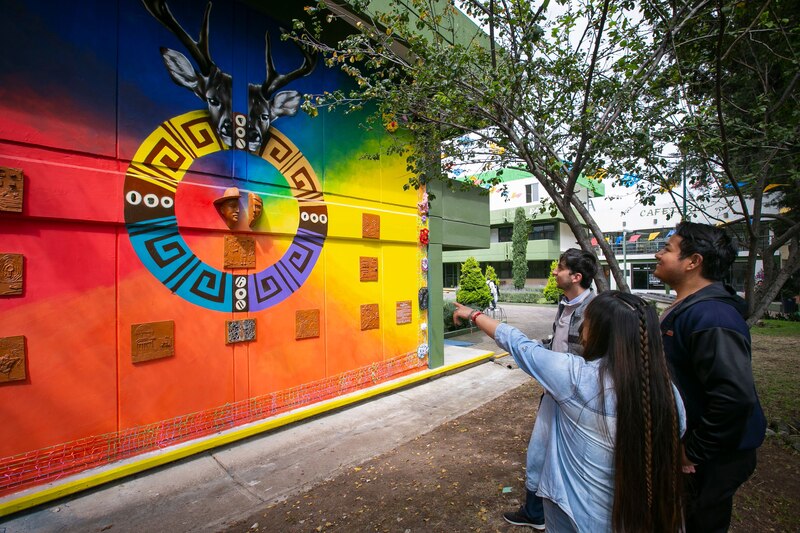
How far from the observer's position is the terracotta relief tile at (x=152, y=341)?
4094 millimetres

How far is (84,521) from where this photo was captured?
3.27 metres

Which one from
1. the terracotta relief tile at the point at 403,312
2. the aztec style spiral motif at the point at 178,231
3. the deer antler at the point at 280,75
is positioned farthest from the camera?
the terracotta relief tile at the point at 403,312

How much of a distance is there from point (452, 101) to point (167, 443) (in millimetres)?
4802

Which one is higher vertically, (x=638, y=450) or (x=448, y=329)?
(x=638, y=450)

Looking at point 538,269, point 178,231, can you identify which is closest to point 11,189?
point 178,231

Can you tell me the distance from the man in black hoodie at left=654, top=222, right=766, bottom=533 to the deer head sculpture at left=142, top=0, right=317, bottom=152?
15.7ft

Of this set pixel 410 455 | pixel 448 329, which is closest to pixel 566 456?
pixel 410 455

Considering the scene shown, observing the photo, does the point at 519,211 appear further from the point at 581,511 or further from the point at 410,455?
the point at 581,511

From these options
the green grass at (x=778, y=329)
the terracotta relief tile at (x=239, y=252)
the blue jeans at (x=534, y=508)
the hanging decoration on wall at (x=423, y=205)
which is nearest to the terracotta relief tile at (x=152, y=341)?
the terracotta relief tile at (x=239, y=252)

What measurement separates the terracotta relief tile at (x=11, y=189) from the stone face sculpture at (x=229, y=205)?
5.56 feet

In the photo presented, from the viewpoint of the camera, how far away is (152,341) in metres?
4.20

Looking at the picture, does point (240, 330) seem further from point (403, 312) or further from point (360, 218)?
point (403, 312)

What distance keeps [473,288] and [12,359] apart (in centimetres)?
1244

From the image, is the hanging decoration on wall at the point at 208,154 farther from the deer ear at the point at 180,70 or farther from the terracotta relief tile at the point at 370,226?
the terracotta relief tile at the point at 370,226
